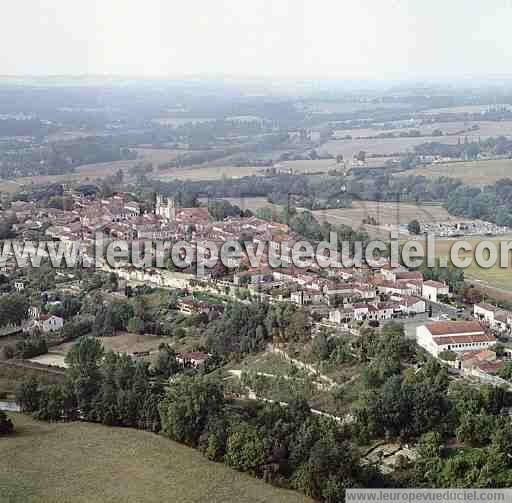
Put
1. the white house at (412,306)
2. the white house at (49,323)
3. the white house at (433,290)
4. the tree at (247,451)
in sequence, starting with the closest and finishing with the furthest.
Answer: the tree at (247,451), the white house at (412,306), the white house at (433,290), the white house at (49,323)

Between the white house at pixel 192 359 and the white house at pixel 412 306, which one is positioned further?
the white house at pixel 412 306

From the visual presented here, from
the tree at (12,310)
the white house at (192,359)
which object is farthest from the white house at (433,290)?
the tree at (12,310)

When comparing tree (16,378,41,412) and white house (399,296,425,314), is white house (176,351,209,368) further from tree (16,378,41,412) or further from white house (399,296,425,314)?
white house (399,296,425,314)

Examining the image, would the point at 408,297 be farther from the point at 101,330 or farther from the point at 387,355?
the point at 101,330

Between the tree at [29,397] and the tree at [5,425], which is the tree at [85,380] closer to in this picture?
the tree at [29,397]

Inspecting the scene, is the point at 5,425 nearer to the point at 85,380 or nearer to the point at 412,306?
the point at 85,380

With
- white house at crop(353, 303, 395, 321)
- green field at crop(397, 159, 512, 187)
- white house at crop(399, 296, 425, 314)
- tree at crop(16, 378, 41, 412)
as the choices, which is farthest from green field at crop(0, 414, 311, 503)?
green field at crop(397, 159, 512, 187)
